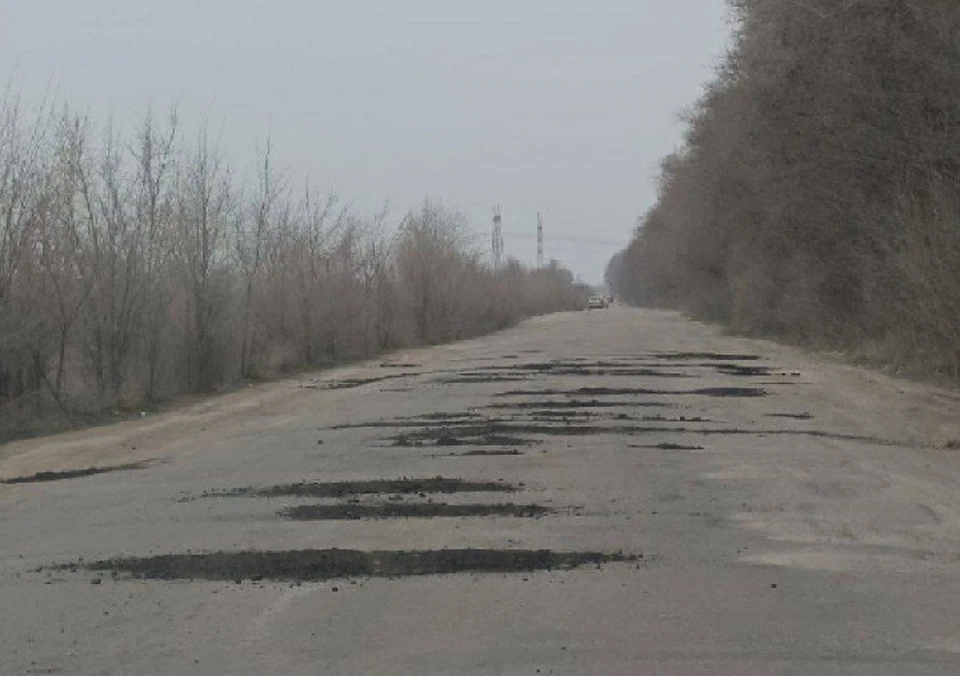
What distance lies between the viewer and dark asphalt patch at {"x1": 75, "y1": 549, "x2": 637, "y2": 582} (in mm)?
7282

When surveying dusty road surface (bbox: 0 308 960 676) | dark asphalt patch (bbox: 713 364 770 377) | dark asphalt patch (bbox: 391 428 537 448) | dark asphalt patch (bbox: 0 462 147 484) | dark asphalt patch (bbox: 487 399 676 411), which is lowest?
dusty road surface (bbox: 0 308 960 676)

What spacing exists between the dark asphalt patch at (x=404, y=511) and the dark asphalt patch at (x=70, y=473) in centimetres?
403

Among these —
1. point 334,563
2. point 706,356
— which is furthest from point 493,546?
point 706,356

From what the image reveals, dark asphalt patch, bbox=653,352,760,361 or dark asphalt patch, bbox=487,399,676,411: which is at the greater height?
dark asphalt patch, bbox=653,352,760,361

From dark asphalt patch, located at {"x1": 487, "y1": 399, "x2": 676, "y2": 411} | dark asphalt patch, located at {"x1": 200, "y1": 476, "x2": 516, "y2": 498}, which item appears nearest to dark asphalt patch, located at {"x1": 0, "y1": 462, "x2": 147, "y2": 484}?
dark asphalt patch, located at {"x1": 200, "y1": 476, "x2": 516, "y2": 498}

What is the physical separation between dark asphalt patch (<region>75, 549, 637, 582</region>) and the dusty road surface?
0.03 metres

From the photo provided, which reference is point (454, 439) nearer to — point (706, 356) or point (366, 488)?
point (366, 488)

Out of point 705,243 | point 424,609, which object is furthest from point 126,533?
point 705,243

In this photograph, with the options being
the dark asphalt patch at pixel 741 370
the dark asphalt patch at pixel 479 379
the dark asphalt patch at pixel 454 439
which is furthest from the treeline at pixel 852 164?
the dark asphalt patch at pixel 454 439

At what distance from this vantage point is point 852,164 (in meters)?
25.0

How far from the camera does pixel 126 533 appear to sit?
8.81m

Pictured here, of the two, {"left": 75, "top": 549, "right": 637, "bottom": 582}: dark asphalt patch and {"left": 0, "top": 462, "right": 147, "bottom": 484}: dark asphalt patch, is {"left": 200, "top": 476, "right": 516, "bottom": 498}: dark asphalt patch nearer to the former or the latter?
{"left": 75, "top": 549, "right": 637, "bottom": 582}: dark asphalt patch

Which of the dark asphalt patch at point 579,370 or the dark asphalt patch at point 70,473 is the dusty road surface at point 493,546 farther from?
the dark asphalt patch at point 579,370

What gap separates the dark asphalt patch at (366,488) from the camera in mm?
10336
